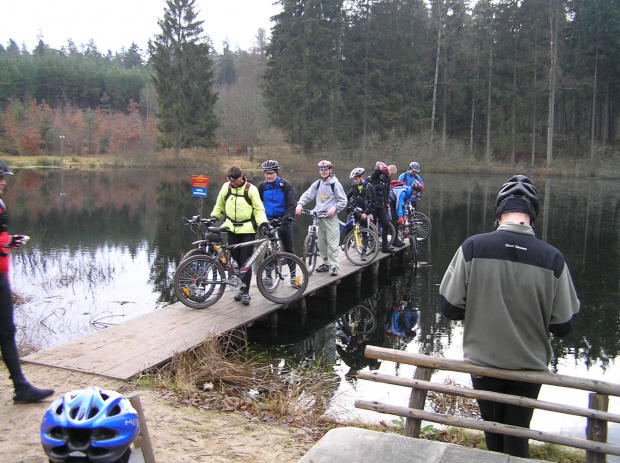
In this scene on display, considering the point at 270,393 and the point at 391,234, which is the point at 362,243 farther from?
the point at 270,393

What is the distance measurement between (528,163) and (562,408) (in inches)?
1828

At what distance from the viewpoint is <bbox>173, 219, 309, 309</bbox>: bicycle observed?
7629 mm

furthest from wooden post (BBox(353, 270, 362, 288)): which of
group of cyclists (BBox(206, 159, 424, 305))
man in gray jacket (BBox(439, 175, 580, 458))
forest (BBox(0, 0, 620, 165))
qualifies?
forest (BBox(0, 0, 620, 165))

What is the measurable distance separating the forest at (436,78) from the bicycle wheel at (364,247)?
3613 centimetres

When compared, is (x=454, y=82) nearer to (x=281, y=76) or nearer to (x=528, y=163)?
(x=528, y=163)

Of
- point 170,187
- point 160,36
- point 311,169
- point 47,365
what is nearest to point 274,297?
point 47,365

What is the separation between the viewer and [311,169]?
46.0 meters

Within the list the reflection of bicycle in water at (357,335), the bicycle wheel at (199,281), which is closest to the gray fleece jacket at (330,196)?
the reflection of bicycle in water at (357,335)

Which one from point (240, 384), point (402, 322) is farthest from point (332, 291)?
point (240, 384)

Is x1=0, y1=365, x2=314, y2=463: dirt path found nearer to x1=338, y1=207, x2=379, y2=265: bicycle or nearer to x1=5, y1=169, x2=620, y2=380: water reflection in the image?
x1=5, y1=169, x2=620, y2=380: water reflection

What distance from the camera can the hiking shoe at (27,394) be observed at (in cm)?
464

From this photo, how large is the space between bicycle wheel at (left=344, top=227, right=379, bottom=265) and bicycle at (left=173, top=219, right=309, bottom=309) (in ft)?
10.4

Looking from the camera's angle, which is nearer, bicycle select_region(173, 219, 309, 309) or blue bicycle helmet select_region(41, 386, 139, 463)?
blue bicycle helmet select_region(41, 386, 139, 463)

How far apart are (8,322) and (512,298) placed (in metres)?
3.76
